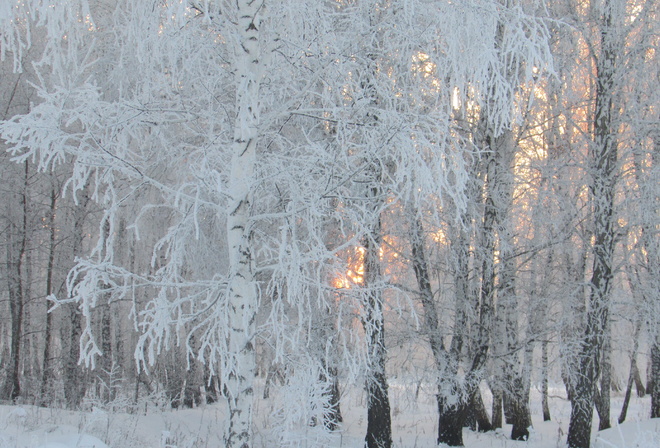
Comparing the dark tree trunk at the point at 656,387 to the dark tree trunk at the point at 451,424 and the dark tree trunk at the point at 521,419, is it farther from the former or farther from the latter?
the dark tree trunk at the point at 451,424

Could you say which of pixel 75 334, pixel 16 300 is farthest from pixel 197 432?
pixel 16 300

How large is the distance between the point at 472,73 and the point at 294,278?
8.11ft

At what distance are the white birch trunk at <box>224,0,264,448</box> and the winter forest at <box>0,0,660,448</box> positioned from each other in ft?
0.07

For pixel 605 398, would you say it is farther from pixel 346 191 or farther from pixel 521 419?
pixel 346 191

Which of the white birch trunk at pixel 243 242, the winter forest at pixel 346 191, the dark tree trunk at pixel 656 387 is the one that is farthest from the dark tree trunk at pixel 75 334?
the dark tree trunk at pixel 656 387

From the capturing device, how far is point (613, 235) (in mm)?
9891

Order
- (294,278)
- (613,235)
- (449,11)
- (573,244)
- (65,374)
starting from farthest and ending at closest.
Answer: (65,374) < (573,244) < (613,235) < (449,11) < (294,278)

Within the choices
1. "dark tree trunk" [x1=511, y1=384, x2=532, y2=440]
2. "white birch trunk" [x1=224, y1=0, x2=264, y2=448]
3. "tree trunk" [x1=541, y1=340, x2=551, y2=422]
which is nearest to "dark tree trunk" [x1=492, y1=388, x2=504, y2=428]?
"tree trunk" [x1=541, y1=340, x2=551, y2=422]

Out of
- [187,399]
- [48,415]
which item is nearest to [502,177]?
[48,415]

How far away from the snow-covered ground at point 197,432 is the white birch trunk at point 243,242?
36 cm

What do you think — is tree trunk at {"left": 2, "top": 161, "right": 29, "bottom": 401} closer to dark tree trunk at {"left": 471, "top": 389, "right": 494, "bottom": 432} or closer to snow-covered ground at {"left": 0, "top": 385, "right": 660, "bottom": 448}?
snow-covered ground at {"left": 0, "top": 385, "right": 660, "bottom": 448}

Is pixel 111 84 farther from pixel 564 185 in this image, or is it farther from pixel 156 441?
pixel 564 185

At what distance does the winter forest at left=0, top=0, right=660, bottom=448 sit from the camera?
4414 mm

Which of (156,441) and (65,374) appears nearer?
(156,441)
